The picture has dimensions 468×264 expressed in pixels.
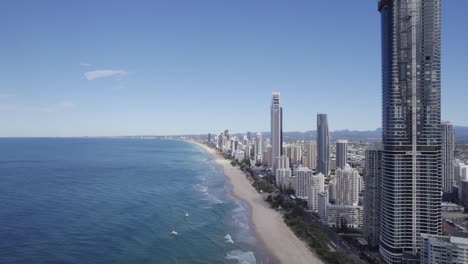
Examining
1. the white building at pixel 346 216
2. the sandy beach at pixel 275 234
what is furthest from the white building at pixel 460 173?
the sandy beach at pixel 275 234

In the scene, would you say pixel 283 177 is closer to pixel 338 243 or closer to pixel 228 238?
pixel 338 243

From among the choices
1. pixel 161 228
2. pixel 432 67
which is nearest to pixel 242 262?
pixel 161 228

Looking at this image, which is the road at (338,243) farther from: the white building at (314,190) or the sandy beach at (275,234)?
the white building at (314,190)

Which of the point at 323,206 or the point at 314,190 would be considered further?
the point at 314,190

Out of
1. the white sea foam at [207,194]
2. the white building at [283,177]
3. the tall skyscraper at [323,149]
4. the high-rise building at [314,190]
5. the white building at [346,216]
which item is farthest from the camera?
the tall skyscraper at [323,149]

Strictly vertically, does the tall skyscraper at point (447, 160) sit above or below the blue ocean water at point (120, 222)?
above

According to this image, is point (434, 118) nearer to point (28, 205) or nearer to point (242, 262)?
point (242, 262)

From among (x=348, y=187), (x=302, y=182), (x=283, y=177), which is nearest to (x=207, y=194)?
(x=302, y=182)
